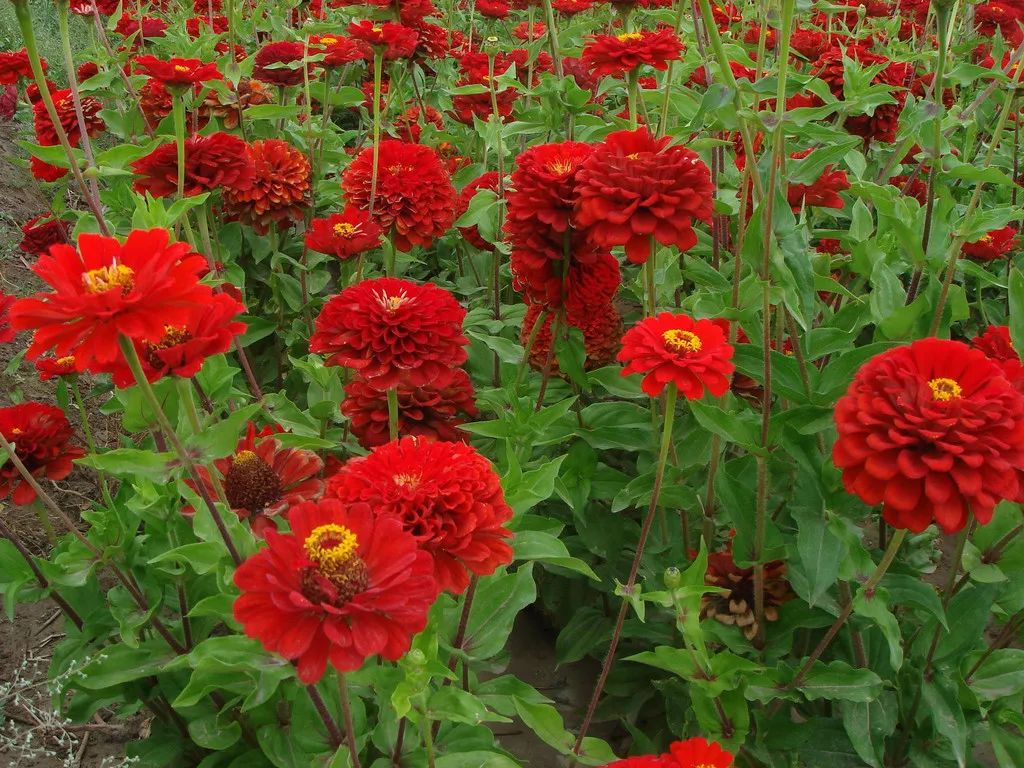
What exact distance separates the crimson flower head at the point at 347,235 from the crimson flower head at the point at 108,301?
1248 millimetres

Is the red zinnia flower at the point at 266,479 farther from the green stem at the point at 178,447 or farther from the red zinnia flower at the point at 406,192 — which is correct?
the red zinnia flower at the point at 406,192

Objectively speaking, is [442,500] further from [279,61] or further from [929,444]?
[279,61]

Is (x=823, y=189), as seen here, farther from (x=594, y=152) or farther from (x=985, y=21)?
(x=985, y=21)

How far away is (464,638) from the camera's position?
1.57 metres

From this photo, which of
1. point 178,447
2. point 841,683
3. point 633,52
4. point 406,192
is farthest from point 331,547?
point 406,192

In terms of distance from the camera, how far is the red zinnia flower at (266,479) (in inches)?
64.8

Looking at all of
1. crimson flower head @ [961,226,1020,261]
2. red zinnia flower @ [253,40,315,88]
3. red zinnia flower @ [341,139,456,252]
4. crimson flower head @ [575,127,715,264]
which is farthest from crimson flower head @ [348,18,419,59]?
A: crimson flower head @ [961,226,1020,261]

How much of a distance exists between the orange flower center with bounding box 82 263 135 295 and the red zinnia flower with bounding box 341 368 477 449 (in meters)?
0.71

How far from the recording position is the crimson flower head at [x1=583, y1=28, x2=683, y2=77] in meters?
2.00

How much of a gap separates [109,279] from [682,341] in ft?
2.88

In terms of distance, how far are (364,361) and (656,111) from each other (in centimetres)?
194

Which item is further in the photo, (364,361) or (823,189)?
(823,189)

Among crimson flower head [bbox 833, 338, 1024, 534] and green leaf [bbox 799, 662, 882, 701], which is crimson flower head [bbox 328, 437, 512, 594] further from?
green leaf [bbox 799, 662, 882, 701]

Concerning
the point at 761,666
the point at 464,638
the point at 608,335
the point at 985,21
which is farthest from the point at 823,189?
the point at 985,21
